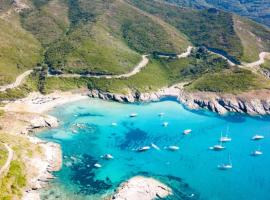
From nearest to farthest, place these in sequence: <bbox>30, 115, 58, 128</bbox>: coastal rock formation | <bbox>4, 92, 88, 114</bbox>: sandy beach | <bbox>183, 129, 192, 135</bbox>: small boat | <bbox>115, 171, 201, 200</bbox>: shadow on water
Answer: <bbox>115, 171, 201, 200</bbox>: shadow on water → <bbox>30, 115, 58, 128</bbox>: coastal rock formation → <bbox>183, 129, 192, 135</bbox>: small boat → <bbox>4, 92, 88, 114</bbox>: sandy beach

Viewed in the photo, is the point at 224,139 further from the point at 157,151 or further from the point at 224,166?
the point at 157,151

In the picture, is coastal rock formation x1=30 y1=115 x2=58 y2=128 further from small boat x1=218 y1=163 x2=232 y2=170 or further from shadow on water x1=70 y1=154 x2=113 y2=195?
small boat x1=218 y1=163 x2=232 y2=170

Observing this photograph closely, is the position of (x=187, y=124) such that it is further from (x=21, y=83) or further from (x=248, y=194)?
(x=21, y=83)

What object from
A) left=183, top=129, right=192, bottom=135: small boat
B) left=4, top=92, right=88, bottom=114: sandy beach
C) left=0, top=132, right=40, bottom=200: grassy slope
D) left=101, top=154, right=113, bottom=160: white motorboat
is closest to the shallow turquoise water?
left=183, top=129, right=192, bottom=135: small boat

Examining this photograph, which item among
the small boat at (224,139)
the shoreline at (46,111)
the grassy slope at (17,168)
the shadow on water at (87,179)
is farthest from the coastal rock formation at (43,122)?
the small boat at (224,139)

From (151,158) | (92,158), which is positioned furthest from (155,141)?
(92,158)

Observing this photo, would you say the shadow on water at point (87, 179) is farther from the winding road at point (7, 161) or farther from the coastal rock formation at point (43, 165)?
the winding road at point (7, 161)
